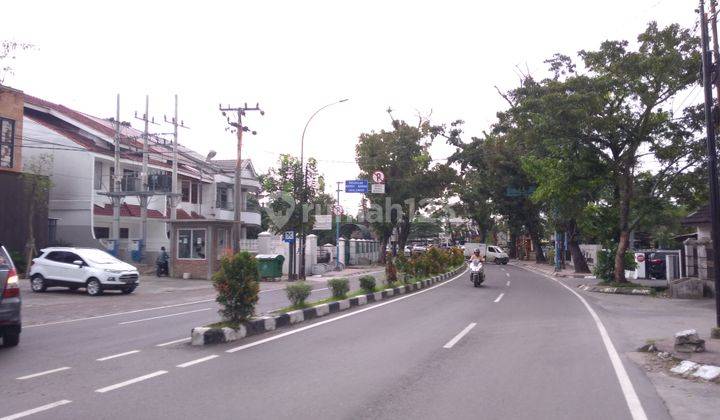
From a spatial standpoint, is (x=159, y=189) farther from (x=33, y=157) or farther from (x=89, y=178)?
(x=33, y=157)

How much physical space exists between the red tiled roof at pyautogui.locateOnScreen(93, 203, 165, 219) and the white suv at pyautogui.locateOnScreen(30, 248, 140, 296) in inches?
575

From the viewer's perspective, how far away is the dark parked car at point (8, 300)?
938 centimetres

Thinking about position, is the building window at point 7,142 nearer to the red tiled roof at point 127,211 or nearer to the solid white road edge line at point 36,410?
the red tiled roof at point 127,211

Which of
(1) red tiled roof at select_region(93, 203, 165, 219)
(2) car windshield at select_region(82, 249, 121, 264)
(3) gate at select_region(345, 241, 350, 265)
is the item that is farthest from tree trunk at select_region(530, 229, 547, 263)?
(2) car windshield at select_region(82, 249, 121, 264)

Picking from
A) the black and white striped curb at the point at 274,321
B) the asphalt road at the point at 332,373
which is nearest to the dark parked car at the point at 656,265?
the black and white striped curb at the point at 274,321

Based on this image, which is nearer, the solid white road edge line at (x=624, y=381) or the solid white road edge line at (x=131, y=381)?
the solid white road edge line at (x=624, y=381)

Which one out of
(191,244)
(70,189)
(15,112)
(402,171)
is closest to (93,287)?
(191,244)

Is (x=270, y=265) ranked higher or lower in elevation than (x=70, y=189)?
lower

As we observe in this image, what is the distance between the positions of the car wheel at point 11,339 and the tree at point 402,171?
39.4 m

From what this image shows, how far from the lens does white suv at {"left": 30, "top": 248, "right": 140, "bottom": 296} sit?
21.3 metres

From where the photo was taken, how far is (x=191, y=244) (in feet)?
99.2

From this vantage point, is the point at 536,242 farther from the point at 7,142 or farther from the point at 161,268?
the point at 7,142

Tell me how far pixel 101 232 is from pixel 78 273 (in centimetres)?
1796

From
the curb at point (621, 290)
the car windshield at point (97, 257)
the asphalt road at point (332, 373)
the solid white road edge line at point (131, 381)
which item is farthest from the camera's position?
the curb at point (621, 290)
